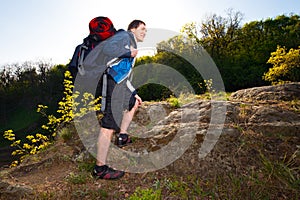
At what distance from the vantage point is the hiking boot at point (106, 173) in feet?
9.96

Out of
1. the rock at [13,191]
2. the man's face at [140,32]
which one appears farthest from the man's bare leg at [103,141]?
the man's face at [140,32]

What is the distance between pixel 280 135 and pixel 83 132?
3.44 metres

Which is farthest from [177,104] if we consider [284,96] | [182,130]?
[284,96]

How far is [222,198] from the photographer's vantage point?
243 cm

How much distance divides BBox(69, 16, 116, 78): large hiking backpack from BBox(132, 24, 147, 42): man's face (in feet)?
1.29

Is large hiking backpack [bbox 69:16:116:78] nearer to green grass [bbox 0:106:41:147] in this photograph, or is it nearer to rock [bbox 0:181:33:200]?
rock [bbox 0:181:33:200]

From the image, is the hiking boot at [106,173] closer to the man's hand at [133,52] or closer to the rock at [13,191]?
the rock at [13,191]

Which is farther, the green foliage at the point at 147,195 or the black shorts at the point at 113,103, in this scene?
the black shorts at the point at 113,103

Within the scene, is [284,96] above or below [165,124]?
above

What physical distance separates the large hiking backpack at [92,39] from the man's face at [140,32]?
1.29 feet

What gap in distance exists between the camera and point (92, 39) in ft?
9.39

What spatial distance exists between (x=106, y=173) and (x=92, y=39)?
169 centimetres

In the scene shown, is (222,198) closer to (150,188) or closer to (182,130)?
(150,188)

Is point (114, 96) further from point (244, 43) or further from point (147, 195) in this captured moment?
point (244, 43)
